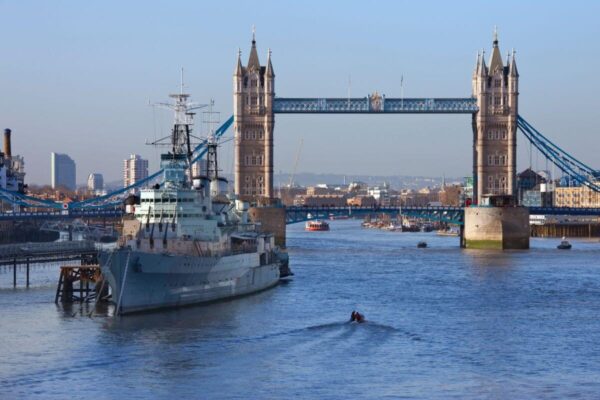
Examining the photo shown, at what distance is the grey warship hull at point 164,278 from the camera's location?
54281 mm

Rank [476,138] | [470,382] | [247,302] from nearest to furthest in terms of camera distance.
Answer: [470,382]
[247,302]
[476,138]

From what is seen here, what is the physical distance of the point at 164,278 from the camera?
56094 mm

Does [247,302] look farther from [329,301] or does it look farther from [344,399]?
[344,399]

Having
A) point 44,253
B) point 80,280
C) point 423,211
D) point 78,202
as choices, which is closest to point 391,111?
point 423,211

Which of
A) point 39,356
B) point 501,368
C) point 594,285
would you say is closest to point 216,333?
point 39,356

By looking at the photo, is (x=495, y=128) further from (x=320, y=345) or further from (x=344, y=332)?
(x=320, y=345)

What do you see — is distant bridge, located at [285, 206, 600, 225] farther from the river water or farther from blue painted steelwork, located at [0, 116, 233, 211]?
the river water

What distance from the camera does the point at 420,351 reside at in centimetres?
4628

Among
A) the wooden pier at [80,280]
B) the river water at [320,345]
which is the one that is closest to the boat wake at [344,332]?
the river water at [320,345]

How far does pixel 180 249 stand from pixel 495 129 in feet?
252

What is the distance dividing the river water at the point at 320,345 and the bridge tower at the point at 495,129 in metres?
58.4

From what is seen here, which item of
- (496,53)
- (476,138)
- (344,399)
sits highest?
(496,53)

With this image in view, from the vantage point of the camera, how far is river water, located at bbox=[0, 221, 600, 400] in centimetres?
3944

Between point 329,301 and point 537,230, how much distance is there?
4459 inches
